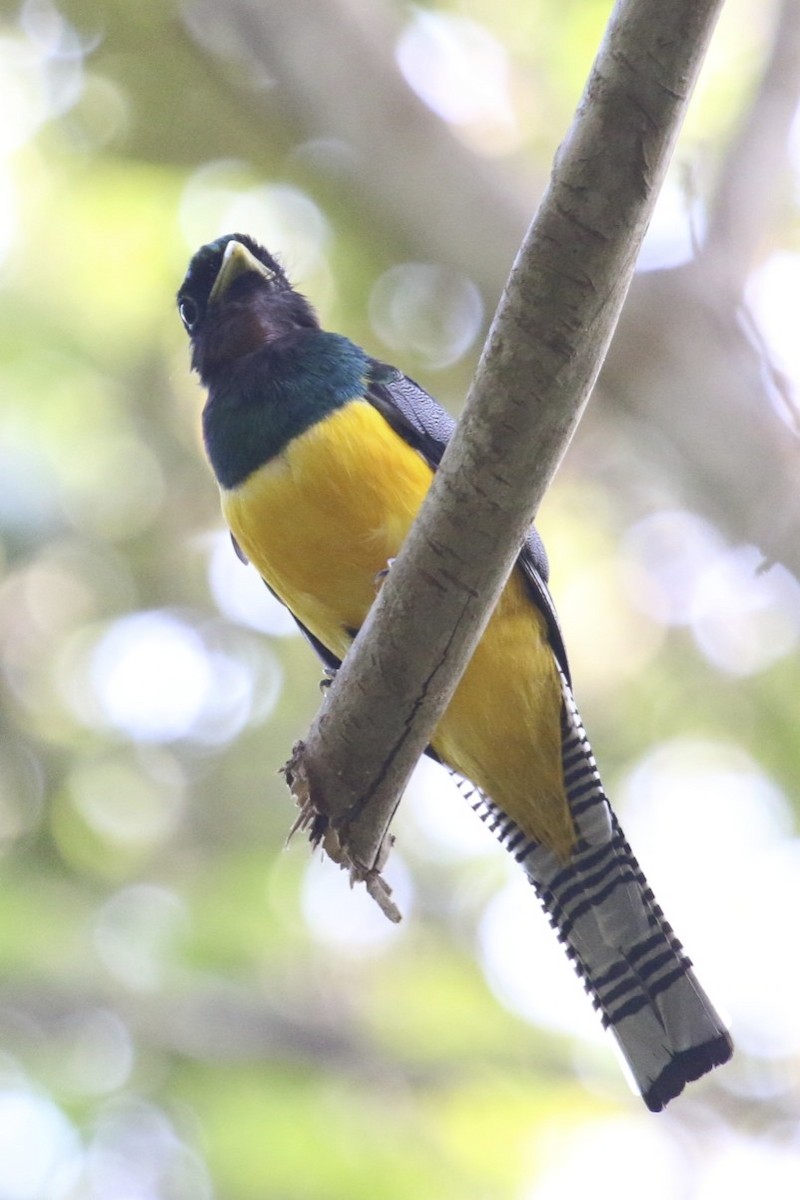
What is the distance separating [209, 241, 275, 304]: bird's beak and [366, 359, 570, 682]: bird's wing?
1.89ft

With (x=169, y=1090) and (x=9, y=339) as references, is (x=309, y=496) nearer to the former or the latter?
(x=9, y=339)

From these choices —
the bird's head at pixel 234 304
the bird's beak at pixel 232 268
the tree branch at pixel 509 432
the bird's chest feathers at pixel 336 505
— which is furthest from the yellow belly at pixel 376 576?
the bird's beak at pixel 232 268

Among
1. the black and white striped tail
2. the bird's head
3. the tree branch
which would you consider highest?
the bird's head

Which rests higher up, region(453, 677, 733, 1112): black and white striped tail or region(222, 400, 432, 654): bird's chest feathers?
region(222, 400, 432, 654): bird's chest feathers

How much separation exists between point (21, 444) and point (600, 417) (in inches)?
101

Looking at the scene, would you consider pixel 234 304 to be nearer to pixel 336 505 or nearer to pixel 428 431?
pixel 428 431

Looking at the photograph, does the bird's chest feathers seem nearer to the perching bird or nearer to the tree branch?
the perching bird

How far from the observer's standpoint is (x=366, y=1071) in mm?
7434

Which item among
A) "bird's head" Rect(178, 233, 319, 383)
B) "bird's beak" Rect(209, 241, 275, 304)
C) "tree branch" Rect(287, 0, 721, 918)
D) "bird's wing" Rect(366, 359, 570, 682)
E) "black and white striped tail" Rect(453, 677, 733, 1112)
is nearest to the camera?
"tree branch" Rect(287, 0, 721, 918)

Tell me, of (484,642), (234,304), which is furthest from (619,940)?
(234,304)

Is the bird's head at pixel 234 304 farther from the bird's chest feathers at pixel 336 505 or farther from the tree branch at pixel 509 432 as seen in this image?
the tree branch at pixel 509 432

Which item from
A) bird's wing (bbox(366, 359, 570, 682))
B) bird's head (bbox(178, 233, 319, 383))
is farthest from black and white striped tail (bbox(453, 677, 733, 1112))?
bird's head (bbox(178, 233, 319, 383))

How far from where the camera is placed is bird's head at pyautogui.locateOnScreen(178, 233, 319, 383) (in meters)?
4.26

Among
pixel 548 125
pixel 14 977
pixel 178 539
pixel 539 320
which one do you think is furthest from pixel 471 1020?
pixel 539 320
